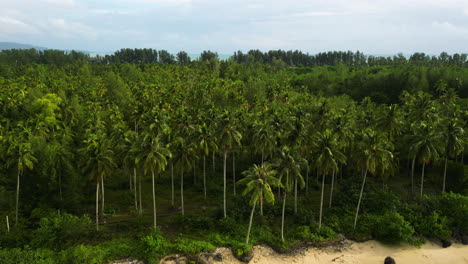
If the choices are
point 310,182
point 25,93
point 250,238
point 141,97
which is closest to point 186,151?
point 250,238

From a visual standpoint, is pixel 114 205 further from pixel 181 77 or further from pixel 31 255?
pixel 181 77

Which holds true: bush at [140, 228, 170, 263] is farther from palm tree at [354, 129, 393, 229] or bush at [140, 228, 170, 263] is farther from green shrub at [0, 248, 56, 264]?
palm tree at [354, 129, 393, 229]

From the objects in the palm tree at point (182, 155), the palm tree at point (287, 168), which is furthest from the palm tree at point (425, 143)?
the palm tree at point (182, 155)

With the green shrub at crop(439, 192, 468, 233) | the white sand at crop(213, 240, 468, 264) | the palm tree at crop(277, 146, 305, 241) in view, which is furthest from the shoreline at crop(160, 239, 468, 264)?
the palm tree at crop(277, 146, 305, 241)

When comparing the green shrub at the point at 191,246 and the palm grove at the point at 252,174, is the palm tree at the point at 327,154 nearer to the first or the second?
the palm grove at the point at 252,174

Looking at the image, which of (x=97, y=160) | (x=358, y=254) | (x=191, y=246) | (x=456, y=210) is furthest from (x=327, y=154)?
(x=97, y=160)

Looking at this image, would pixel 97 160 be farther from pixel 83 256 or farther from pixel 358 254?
pixel 358 254
